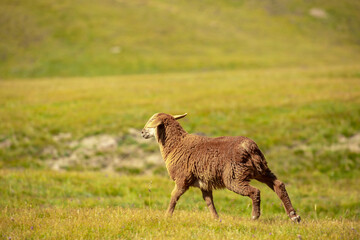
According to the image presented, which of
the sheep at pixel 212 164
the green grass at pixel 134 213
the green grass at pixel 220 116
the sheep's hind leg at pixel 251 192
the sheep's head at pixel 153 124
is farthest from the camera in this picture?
the green grass at pixel 220 116

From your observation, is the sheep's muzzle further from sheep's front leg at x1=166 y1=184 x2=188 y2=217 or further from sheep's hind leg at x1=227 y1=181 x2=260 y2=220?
sheep's hind leg at x1=227 y1=181 x2=260 y2=220

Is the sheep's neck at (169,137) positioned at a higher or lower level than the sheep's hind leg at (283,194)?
higher

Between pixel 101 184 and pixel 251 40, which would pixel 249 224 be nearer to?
pixel 101 184

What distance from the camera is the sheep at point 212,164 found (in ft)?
24.5

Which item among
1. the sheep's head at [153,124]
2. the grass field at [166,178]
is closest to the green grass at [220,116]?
the grass field at [166,178]

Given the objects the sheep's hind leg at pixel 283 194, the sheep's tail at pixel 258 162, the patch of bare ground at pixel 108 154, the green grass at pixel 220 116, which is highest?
the sheep's tail at pixel 258 162

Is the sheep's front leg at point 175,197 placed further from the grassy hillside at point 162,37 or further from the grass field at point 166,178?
the grassy hillside at point 162,37

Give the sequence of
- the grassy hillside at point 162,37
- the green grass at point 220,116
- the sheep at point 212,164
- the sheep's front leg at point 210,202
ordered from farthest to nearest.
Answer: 1. the grassy hillside at point 162,37
2. the green grass at point 220,116
3. the sheep's front leg at point 210,202
4. the sheep at point 212,164

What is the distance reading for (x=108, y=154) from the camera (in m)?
17.6

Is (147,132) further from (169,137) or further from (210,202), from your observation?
(210,202)

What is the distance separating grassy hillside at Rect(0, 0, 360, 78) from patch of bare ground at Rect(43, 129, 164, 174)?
40686mm

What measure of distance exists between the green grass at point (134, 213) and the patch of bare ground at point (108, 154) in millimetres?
2623

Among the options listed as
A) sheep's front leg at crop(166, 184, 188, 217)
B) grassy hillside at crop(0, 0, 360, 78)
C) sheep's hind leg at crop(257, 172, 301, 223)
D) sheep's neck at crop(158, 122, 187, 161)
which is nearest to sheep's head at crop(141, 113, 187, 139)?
sheep's neck at crop(158, 122, 187, 161)

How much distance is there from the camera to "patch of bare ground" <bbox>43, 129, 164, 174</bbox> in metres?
16.5
